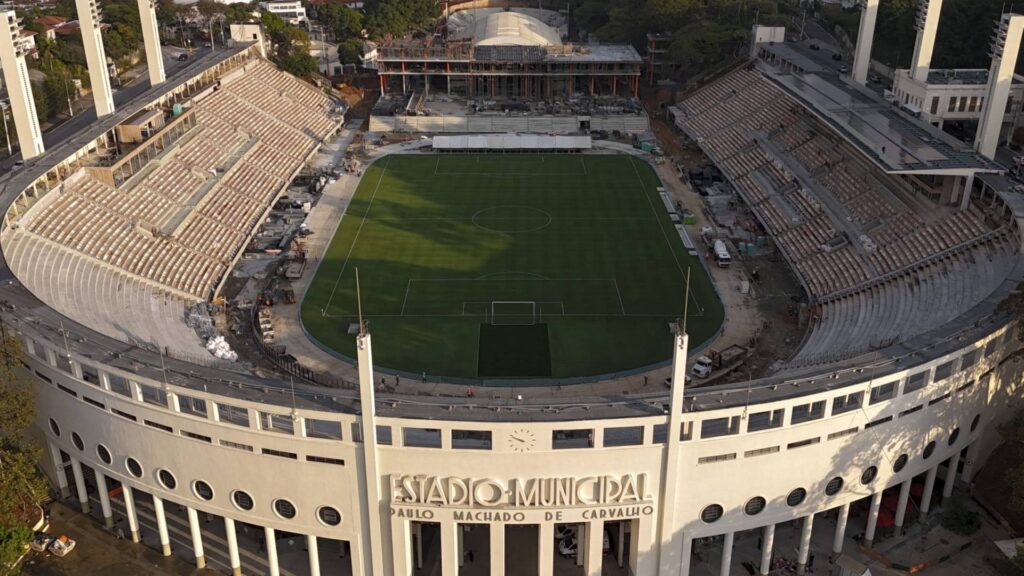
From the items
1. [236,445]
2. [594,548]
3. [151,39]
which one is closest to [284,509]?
[236,445]

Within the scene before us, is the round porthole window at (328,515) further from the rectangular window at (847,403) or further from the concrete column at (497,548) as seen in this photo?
the rectangular window at (847,403)

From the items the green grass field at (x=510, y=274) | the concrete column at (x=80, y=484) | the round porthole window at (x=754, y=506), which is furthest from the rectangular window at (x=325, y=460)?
the green grass field at (x=510, y=274)

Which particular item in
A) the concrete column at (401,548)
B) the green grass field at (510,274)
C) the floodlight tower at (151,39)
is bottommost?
the green grass field at (510,274)

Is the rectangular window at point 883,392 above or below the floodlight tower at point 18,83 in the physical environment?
below

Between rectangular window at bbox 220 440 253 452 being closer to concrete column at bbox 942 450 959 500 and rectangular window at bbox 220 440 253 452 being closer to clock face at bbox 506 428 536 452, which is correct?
clock face at bbox 506 428 536 452

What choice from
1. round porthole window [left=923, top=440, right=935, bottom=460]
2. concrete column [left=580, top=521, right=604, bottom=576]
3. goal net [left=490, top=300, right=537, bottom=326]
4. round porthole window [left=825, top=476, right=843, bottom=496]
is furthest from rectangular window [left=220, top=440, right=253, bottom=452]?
round porthole window [left=923, top=440, right=935, bottom=460]

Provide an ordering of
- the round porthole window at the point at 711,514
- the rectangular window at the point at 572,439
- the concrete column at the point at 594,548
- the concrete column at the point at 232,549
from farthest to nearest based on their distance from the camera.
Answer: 1. the concrete column at the point at 232,549
2. the round porthole window at the point at 711,514
3. the concrete column at the point at 594,548
4. the rectangular window at the point at 572,439

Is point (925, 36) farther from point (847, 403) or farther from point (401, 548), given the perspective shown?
point (401, 548)

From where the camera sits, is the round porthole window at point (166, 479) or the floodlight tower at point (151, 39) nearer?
the round porthole window at point (166, 479)
